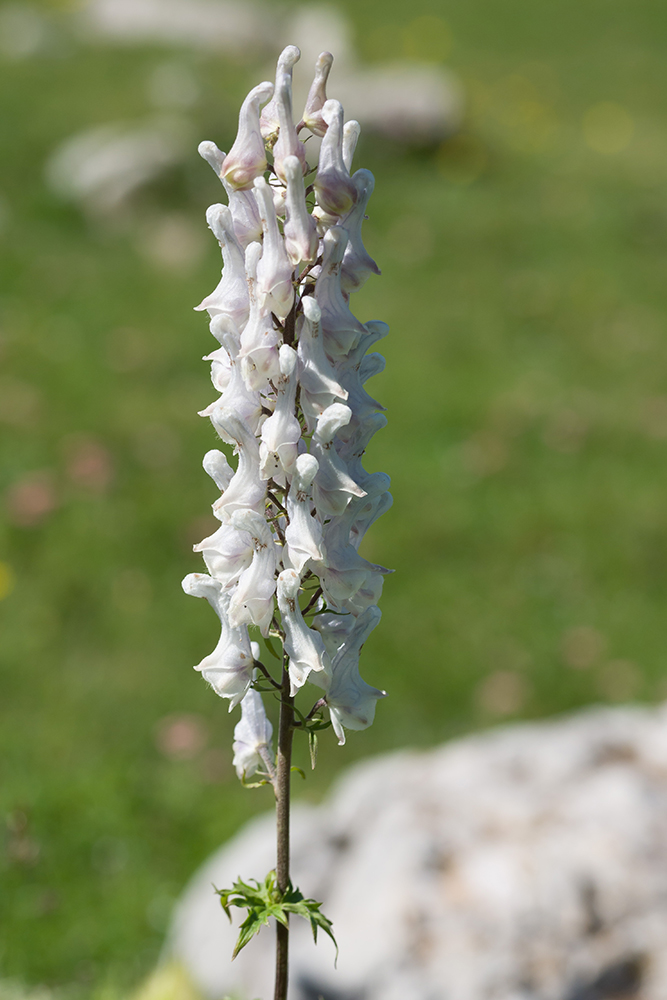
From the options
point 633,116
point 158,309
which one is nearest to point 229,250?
point 158,309

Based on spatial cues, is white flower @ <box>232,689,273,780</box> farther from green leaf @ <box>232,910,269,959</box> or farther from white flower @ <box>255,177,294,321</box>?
white flower @ <box>255,177,294,321</box>

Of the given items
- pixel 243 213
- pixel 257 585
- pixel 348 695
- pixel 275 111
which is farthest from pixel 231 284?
pixel 348 695

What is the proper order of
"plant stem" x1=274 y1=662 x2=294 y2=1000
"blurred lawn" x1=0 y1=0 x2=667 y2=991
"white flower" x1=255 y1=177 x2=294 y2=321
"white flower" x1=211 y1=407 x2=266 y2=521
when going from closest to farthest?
"white flower" x1=255 y1=177 x2=294 y2=321 → "white flower" x1=211 y1=407 x2=266 y2=521 → "plant stem" x1=274 y1=662 x2=294 y2=1000 → "blurred lawn" x1=0 y1=0 x2=667 y2=991

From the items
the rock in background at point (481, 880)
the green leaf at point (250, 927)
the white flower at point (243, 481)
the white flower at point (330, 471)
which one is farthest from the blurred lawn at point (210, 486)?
the white flower at point (330, 471)

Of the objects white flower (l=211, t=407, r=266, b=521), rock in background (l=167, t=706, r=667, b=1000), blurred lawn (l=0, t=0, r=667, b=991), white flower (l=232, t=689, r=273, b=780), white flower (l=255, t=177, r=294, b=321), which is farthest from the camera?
blurred lawn (l=0, t=0, r=667, b=991)

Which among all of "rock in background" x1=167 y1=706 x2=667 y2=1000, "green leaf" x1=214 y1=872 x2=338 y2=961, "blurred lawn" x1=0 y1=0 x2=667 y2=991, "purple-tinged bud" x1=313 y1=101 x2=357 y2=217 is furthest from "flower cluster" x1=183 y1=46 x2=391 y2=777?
"blurred lawn" x1=0 y1=0 x2=667 y2=991

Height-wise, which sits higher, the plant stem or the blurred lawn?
the blurred lawn

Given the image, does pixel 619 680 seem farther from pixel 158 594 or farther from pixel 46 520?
pixel 46 520

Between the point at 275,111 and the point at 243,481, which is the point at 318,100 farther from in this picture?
the point at 243,481
